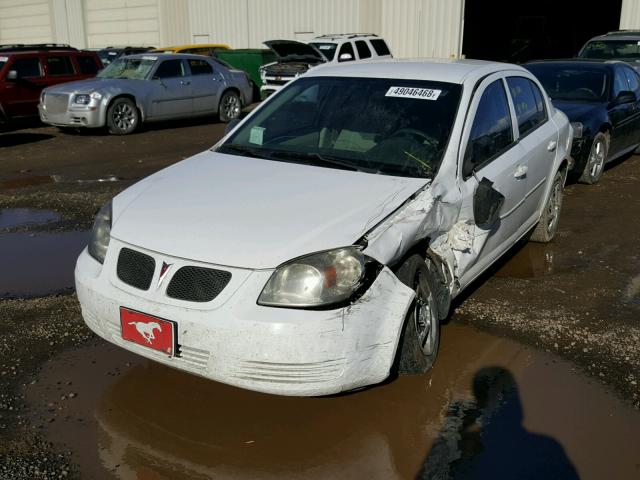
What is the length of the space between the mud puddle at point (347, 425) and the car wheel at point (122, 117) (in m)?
10.00

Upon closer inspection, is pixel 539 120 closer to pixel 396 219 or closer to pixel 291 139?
pixel 291 139

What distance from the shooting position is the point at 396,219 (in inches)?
137

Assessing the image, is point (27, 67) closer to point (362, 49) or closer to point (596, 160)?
point (362, 49)

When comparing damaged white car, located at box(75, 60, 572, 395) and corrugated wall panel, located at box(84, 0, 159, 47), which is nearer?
damaged white car, located at box(75, 60, 572, 395)

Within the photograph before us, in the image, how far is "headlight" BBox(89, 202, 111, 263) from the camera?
142 inches

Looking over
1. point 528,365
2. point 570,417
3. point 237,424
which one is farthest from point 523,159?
point 237,424

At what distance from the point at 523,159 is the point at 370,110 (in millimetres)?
1226

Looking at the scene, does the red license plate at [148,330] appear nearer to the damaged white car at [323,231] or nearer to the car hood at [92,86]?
the damaged white car at [323,231]

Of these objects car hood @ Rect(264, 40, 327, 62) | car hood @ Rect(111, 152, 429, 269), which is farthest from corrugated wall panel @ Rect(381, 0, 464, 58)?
car hood @ Rect(111, 152, 429, 269)

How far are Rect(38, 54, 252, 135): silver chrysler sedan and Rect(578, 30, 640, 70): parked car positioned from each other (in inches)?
296

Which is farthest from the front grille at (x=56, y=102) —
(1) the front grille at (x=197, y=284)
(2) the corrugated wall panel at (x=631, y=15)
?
(2) the corrugated wall panel at (x=631, y=15)

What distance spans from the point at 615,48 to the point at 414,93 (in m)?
11.8

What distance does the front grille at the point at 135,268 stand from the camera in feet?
10.8

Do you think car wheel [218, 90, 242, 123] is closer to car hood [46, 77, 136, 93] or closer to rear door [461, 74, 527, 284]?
car hood [46, 77, 136, 93]
